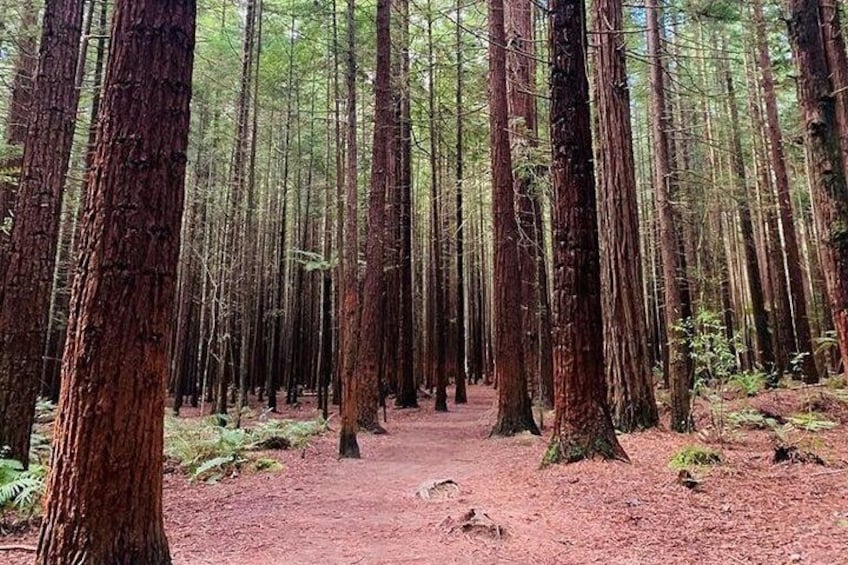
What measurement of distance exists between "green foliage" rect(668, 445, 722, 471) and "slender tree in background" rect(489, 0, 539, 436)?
4102 millimetres

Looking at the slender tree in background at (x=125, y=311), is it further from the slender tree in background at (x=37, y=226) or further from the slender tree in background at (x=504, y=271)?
the slender tree in background at (x=504, y=271)

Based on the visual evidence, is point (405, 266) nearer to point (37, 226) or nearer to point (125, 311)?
point (37, 226)

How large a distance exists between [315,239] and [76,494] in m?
27.1

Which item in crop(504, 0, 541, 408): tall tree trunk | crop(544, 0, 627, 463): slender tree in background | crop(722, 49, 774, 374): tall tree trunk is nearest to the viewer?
crop(544, 0, 627, 463): slender tree in background

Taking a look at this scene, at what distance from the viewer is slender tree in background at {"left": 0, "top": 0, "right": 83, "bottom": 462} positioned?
5.93m

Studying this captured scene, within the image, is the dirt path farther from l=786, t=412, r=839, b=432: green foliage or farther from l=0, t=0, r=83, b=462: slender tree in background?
l=0, t=0, r=83, b=462: slender tree in background

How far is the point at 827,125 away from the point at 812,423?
11.8ft

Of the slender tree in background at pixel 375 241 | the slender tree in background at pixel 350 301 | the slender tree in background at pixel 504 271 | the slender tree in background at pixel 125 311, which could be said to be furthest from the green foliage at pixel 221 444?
the slender tree in background at pixel 125 311

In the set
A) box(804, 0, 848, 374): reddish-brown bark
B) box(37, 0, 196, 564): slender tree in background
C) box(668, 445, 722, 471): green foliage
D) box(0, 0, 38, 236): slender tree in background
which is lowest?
box(668, 445, 722, 471): green foliage

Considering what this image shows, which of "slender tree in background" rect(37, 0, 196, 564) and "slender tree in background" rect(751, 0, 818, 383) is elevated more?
"slender tree in background" rect(751, 0, 818, 383)

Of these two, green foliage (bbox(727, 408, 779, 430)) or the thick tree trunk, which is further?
the thick tree trunk

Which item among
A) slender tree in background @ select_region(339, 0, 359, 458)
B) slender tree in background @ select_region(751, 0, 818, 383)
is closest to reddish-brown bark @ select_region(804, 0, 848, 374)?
slender tree in background @ select_region(339, 0, 359, 458)

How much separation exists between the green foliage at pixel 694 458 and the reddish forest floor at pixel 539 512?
0.36ft

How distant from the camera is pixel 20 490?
4.94 m
